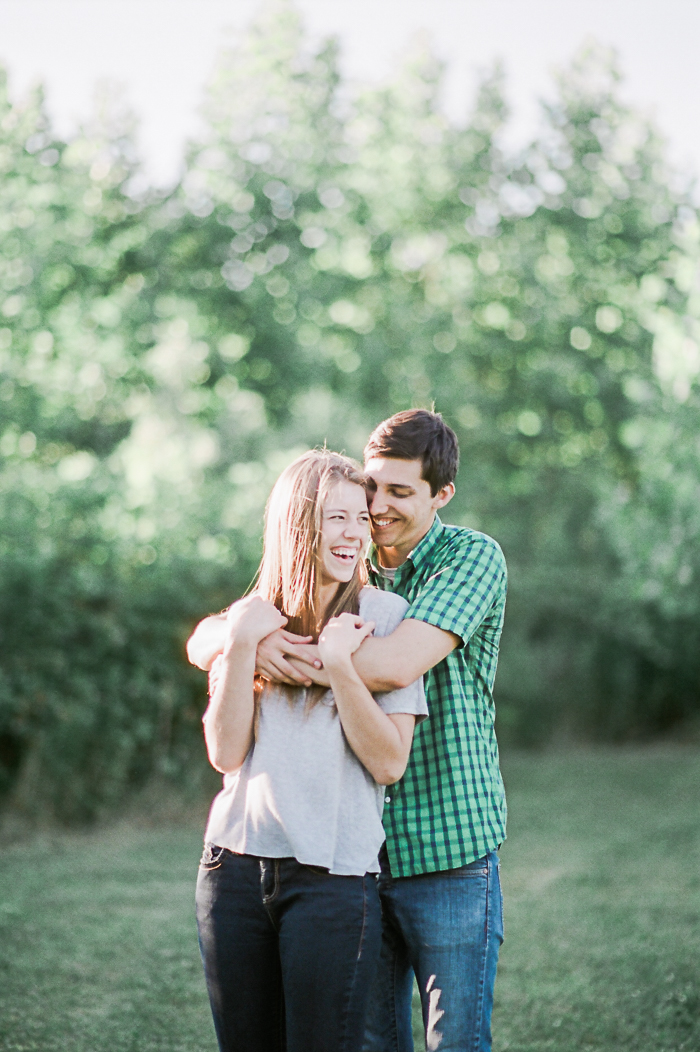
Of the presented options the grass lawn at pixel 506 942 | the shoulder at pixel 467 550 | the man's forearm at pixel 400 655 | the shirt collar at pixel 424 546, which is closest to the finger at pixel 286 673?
the man's forearm at pixel 400 655

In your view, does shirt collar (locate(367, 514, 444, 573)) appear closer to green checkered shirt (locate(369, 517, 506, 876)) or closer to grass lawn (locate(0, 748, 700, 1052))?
green checkered shirt (locate(369, 517, 506, 876))

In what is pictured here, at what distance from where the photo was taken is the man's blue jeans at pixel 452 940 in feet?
7.88

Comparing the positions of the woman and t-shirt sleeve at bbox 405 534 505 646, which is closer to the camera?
the woman

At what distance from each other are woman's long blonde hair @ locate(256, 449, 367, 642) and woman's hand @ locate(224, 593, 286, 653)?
0.04 metres

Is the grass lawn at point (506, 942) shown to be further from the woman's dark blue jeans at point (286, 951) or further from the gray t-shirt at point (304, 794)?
the gray t-shirt at point (304, 794)

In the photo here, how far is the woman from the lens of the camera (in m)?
1.96

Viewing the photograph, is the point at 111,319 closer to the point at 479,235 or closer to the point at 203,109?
the point at 203,109

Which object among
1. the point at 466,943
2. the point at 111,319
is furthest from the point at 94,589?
the point at 111,319

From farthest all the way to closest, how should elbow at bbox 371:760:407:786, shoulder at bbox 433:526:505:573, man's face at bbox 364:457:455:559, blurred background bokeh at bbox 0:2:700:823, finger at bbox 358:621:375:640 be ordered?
blurred background bokeh at bbox 0:2:700:823 < man's face at bbox 364:457:455:559 < shoulder at bbox 433:526:505:573 < finger at bbox 358:621:375:640 < elbow at bbox 371:760:407:786

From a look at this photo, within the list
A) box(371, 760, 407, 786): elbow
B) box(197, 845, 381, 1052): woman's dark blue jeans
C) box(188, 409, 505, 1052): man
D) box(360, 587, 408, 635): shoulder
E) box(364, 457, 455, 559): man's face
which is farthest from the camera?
box(364, 457, 455, 559): man's face

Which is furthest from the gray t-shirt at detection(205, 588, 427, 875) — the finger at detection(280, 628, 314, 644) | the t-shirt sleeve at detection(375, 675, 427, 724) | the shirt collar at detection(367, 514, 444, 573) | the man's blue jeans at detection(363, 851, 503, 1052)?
the shirt collar at detection(367, 514, 444, 573)

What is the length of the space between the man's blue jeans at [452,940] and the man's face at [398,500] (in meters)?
0.81

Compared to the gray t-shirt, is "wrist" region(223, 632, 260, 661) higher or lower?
higher

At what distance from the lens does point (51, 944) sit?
18.1ft
